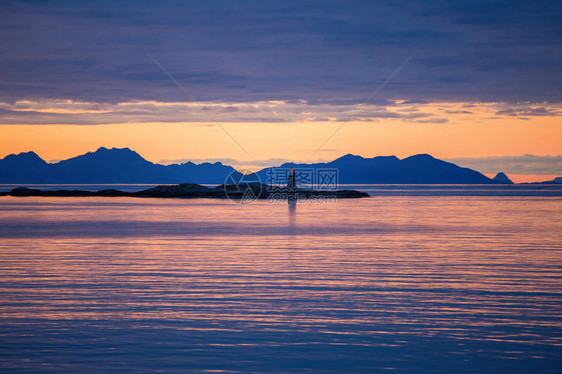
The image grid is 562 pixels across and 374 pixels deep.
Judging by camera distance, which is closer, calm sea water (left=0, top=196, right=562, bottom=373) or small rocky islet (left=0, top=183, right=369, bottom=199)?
calm sea water (left=0, top=196, right=562, bottom=373)

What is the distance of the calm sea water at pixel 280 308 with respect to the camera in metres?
10.3

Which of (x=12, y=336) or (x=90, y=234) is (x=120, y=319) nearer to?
(x=12, y=336)

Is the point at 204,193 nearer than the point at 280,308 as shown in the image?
No

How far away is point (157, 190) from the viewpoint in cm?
13050

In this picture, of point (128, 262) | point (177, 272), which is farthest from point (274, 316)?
point (128, 262)

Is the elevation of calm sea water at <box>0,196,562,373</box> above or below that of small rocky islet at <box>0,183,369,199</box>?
below

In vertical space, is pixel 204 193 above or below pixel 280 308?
above

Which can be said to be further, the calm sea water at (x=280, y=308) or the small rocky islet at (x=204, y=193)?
the small rocky islet at (x=204, y=193)

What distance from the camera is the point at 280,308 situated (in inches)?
558

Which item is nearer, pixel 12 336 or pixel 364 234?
pixel 12 336

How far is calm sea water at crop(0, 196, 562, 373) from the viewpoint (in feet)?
33.9

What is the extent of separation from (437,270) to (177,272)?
9.84m

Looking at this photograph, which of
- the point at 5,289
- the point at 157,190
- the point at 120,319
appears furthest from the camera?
the point at 157,190

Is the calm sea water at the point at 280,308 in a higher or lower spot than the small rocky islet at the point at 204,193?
lower
